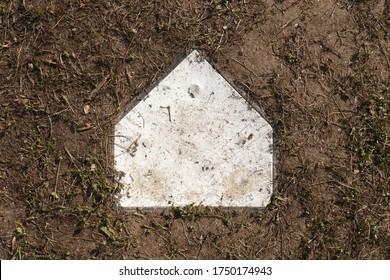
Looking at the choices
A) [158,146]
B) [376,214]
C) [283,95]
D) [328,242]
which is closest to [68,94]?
[158,146]

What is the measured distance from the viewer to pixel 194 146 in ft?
11.9

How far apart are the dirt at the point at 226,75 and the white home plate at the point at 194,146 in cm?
9

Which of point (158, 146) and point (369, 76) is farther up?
point (369, 76)

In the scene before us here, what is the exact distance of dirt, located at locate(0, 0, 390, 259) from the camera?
11.8 ft

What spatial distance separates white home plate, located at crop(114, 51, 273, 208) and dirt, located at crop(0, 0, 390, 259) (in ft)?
0.30

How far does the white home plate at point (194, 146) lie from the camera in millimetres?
3604

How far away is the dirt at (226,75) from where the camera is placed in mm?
3592

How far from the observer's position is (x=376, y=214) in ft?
12.1

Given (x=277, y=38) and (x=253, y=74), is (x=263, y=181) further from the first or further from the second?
(x=277, y=38)

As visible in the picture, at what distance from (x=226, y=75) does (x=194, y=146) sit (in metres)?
0.62

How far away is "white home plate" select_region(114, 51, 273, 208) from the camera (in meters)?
3.60

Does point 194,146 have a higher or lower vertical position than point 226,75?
lower
